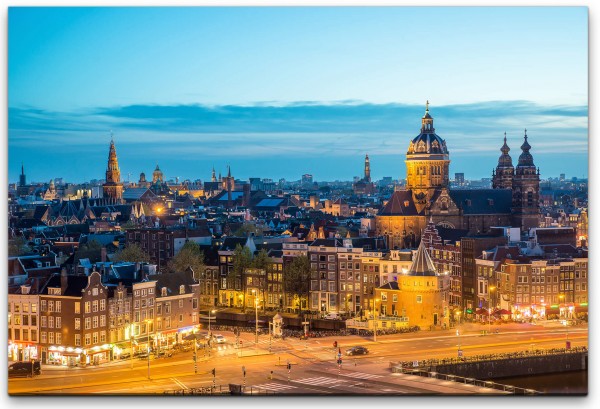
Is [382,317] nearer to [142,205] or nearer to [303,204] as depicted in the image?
[142,205]

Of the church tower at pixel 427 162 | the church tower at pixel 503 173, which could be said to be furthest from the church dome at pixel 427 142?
the church tower at pixel 503 173

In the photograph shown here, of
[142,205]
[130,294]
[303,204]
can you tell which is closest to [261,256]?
[130,294]

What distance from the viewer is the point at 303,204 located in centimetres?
14038

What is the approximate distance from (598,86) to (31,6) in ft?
48.7

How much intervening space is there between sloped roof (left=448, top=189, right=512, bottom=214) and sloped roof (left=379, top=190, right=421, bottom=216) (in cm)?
237

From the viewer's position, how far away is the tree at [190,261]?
200 feet

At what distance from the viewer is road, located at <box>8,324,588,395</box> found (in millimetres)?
36688

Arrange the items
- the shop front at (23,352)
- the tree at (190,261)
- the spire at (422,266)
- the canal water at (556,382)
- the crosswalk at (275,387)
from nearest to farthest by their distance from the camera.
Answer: the canal water at (556,382)
the crosswalk at (275,387)
the shop front at (23,352)
the spire at (422,266)
the tree at (190,261)

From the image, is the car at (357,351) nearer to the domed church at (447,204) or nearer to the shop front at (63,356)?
the shop front at (63,356)

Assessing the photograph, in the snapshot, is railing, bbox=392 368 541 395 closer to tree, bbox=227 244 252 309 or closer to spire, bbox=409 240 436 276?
spire, bbox=409 240 436 276

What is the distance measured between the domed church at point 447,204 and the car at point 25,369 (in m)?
31.3

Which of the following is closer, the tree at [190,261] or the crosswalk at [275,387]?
the crosswalk at [275,387]

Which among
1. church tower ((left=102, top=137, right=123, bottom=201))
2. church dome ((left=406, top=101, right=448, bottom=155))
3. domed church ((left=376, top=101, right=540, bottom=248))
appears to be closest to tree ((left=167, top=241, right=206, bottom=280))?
domed church ((left=376, top=101, right=540, bottom=248))

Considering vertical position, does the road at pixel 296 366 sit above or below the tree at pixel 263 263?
below
